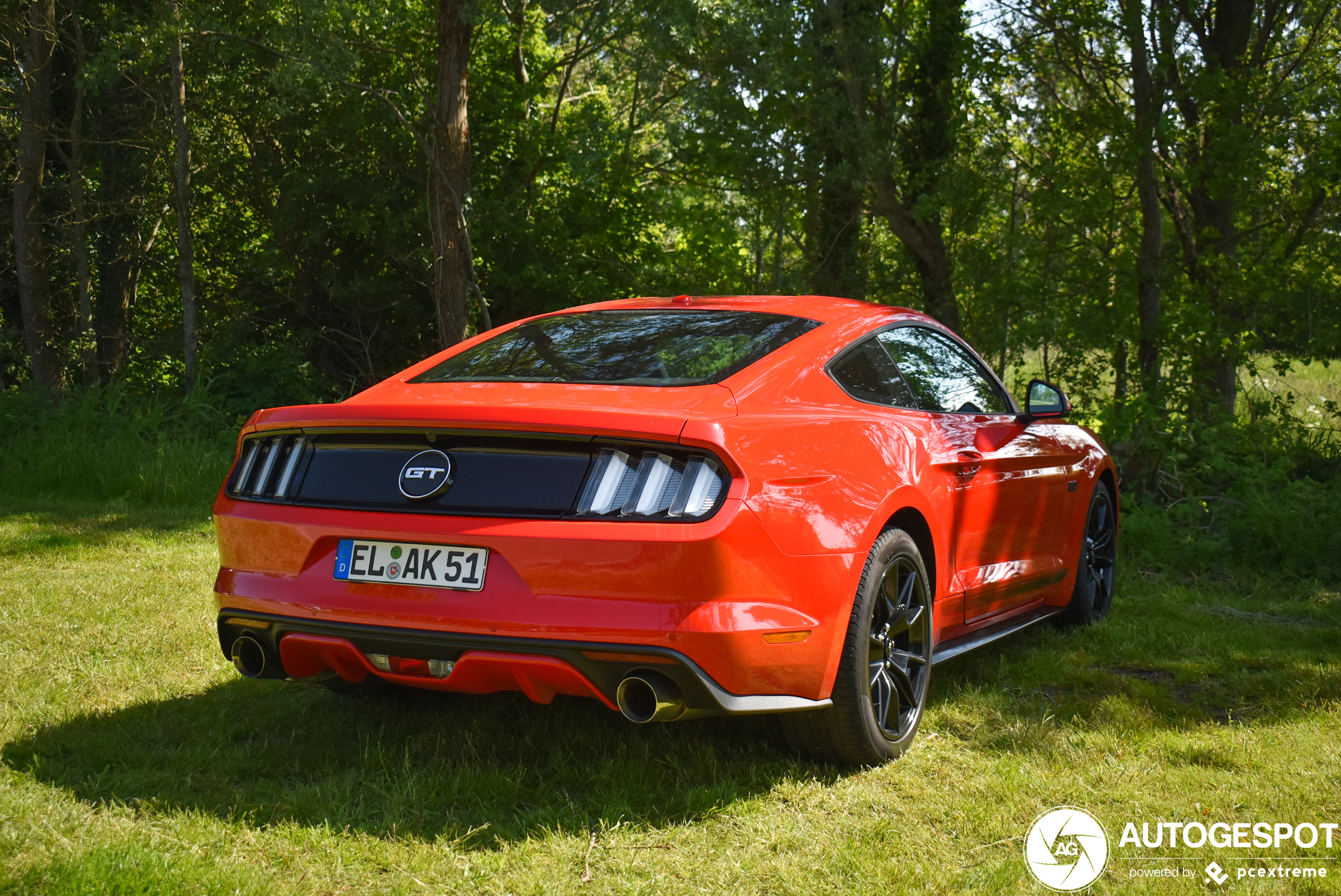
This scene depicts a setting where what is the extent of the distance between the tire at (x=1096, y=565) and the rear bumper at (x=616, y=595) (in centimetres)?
268

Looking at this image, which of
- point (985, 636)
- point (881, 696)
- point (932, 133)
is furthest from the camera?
point (932, 133)

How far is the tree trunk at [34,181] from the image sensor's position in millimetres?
16094

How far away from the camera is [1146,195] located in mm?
11445

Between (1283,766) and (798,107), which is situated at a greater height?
(798,107)

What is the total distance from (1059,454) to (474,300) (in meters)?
11.0

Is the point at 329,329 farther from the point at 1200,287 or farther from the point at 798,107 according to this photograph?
the point at 1200,287

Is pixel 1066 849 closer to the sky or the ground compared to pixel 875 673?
closer to the ground

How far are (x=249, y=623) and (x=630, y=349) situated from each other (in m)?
1.40

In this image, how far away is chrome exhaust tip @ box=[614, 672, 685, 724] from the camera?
2.79 metres

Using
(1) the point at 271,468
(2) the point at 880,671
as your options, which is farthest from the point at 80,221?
(2) the point at 880,671

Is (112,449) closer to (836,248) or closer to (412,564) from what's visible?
(412,564)

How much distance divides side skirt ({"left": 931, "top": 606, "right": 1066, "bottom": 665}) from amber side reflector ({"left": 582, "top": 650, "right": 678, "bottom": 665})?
4.18ft

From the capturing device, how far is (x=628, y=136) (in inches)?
579

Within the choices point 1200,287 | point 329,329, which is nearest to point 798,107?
point 1200,287
